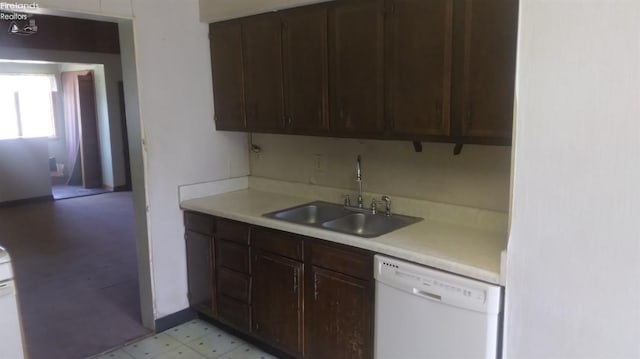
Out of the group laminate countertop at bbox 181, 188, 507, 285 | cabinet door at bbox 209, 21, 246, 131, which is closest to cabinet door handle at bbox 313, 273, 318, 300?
laminate countertop at bbox 181, 188, 507, 285

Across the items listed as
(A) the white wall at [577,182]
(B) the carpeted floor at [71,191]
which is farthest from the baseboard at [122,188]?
(A) the white wall at [577,182]

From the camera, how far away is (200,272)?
3.45m

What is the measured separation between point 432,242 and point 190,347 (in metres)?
1.84

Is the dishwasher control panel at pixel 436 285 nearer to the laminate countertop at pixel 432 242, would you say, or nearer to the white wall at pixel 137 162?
the laminate countertop at pixel 432 242

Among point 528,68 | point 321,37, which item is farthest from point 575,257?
point 321,37

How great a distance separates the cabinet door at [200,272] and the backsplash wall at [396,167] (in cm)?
76

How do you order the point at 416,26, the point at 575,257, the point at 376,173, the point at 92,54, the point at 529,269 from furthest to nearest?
the point at 92,54 → the point at 376,173 → the point at 416,26 → the point at 529,269 → the point at 575,257

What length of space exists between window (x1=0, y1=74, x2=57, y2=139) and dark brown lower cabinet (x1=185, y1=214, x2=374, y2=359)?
7.90m

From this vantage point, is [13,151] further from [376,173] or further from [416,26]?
[416,26]

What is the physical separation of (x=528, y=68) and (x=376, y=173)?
4.72 feet

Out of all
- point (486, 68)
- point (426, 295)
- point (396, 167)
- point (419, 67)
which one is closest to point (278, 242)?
point (396, 167)

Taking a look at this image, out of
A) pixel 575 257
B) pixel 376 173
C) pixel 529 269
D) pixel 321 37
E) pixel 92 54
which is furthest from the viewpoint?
pixel 92 54

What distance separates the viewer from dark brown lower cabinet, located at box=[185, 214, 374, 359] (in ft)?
8.18

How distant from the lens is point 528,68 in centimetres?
177
